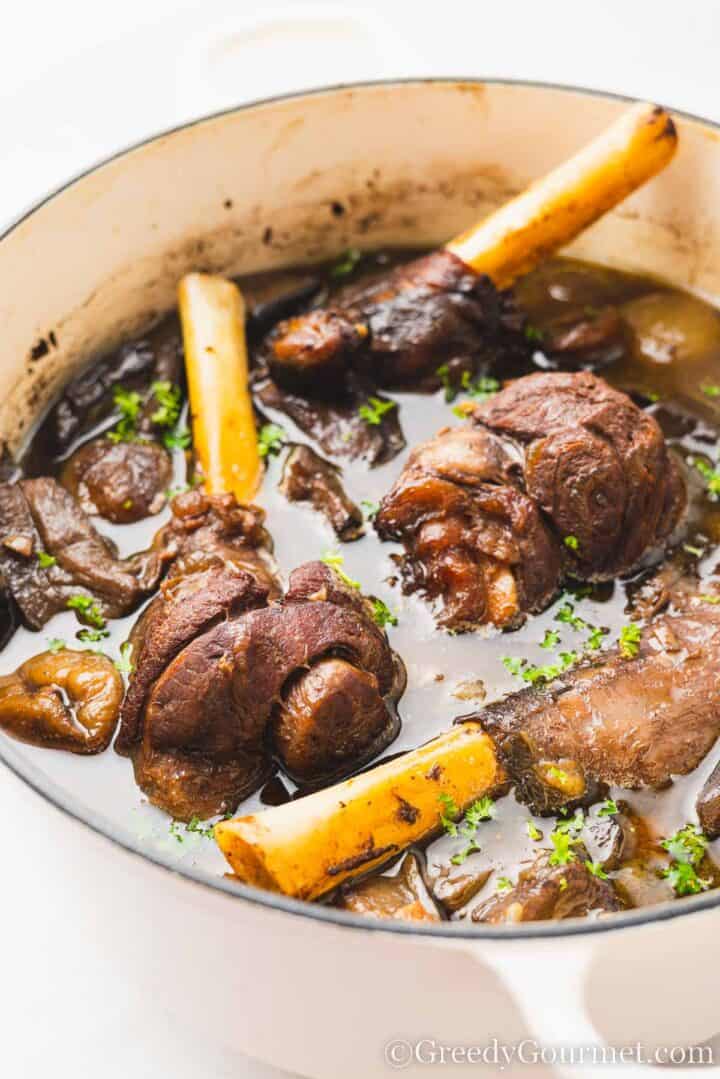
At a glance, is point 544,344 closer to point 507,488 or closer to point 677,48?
point 507,488

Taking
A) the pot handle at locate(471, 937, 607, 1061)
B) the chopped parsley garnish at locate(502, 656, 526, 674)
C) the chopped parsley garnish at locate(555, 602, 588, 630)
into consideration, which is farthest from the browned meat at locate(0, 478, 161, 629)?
the pot handle at locate(471, 937, 607, 1061)

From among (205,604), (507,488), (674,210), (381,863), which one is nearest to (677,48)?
(674,210)

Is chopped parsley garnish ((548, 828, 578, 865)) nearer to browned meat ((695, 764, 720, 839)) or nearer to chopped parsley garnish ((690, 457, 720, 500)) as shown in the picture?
browned meat ((695, 764, 720, 839))

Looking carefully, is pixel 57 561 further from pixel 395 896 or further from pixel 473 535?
pixel 395 896

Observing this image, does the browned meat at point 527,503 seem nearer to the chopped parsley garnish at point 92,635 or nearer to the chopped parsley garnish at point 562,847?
the chopped parsley garnish at point 562,847

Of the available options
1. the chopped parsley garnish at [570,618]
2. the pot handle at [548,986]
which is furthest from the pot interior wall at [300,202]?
the pot handle at [548,986]
